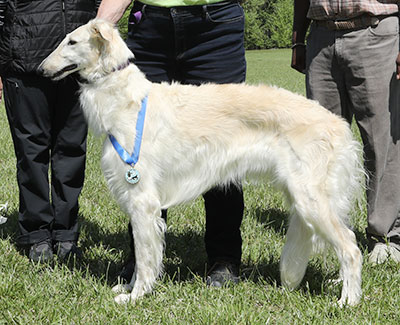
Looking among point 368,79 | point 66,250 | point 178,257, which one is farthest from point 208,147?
point 66,250

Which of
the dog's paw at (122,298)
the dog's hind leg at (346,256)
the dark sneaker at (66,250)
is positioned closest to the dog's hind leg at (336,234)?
the dog's hind leg at (346,256)

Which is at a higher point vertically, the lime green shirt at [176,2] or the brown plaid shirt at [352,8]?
the lime green shirt at [176,2]

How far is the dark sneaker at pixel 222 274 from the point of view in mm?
3746

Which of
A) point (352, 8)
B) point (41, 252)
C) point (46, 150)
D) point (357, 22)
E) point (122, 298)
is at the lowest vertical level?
point (41, 252)

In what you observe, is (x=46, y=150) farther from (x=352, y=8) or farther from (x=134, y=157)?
(x=352, y=8)

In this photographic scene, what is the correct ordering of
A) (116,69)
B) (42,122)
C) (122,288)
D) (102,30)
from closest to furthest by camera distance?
1. (102,30)
2. (116,69)
3. (122,288)
4. (42,122)

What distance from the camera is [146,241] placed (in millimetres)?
3521

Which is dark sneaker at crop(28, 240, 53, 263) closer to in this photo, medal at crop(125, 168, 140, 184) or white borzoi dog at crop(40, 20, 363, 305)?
white borzoi dog at crop(40, 20, 363, 305)

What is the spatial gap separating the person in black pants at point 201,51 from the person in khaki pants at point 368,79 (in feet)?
2.10

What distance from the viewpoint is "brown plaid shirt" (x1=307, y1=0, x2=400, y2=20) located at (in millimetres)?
3713

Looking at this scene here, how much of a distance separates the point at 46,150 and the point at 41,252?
82 cm

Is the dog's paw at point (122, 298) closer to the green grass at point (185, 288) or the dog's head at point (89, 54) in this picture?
the green grass at point (185, 288)

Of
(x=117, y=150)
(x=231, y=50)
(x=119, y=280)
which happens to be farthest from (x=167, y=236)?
(x=231, y=50)

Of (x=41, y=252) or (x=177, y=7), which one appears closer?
(x=177, y=7)
